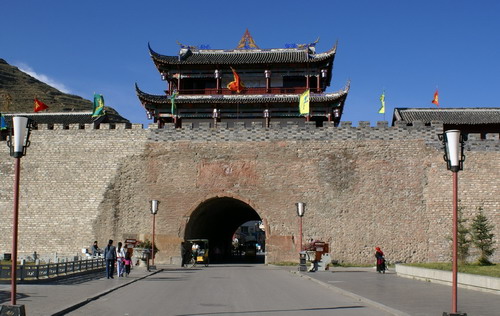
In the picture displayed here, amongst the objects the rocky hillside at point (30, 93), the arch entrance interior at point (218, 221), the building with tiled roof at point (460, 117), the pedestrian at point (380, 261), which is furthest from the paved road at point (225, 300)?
the rocky hillside at point (30, 93)

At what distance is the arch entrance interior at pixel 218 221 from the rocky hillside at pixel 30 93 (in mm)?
40642

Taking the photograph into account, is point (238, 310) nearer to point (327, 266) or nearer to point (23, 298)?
point (23, 298)

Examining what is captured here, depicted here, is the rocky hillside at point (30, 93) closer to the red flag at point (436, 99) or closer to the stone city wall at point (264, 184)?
the stone city wall at point (264, 184)

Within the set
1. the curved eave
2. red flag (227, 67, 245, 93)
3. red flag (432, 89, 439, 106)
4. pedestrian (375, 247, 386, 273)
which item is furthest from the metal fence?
red flag (432, 89, 439, 106)

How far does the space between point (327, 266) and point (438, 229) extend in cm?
559

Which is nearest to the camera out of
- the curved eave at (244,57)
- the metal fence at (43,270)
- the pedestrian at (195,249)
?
the metal fence at (43,270)

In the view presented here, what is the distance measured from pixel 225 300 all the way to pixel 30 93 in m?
73.9

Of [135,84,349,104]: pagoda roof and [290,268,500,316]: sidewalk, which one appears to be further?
[135,84,349,104]: pagoda roof

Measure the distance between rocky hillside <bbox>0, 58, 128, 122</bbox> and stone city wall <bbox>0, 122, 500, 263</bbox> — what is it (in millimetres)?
48527

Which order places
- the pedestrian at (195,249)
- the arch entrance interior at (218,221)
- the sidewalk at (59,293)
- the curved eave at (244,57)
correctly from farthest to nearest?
1. the curved eave at (244,57)
2. the arch entrance interior at (218,221)
3. the pedestrian at (195,249)
4. the sidewalk at (59,293)

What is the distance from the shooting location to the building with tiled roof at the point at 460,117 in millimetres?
26578

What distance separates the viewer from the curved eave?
3000 cm

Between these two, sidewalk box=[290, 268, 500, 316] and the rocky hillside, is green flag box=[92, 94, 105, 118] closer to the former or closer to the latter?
sidewalk box=[290, 268, 500, 316]

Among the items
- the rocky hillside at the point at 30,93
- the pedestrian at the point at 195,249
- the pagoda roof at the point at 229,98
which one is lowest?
the pedestrian at the point at 195,249
